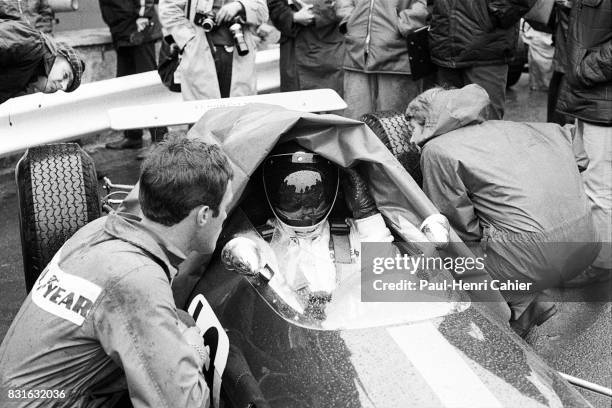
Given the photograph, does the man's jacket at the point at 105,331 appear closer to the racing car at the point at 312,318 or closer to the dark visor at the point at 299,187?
the racing car at the point at 312,318

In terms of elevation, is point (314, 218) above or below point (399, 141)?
above

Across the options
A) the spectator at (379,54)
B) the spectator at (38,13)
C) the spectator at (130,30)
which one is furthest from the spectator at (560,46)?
the spectator at (38,13)

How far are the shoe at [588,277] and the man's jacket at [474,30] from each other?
61.1 inches

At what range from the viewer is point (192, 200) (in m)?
2.39

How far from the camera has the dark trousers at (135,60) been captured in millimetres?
6879

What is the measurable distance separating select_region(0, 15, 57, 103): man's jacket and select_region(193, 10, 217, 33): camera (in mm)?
1386

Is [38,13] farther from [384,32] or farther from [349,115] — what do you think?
[384,32]

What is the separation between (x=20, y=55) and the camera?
3883mm

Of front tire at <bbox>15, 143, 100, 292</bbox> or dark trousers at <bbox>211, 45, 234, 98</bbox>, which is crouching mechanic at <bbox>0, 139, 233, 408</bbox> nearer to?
front tire at <bbox>15, 143, 100, 292</bbox>

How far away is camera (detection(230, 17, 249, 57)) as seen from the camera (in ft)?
17.6

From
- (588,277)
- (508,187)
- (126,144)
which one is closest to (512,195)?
(508,187)

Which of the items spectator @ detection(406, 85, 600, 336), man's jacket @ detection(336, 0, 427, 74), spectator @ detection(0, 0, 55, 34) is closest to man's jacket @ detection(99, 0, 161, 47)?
spectator @ detection(0, 0, 55, 34)

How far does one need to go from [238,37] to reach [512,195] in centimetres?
241

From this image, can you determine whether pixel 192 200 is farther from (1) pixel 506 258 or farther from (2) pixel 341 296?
(1) pixel 506 258
